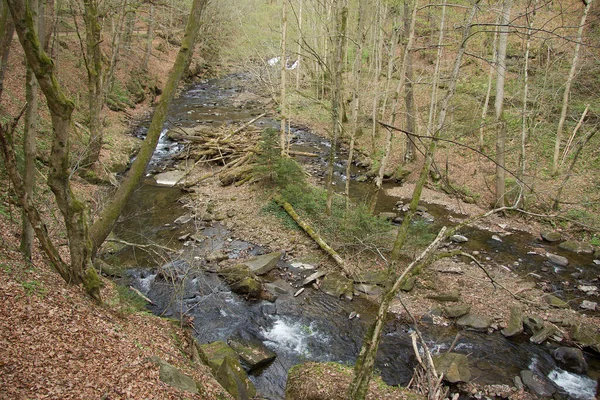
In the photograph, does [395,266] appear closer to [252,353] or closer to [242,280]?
[252,353]

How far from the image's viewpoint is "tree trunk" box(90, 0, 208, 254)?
4789 mm

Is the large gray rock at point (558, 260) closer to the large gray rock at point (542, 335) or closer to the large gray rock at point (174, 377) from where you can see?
the large gray rock at point (542, 335)

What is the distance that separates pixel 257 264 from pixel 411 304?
13.5ft

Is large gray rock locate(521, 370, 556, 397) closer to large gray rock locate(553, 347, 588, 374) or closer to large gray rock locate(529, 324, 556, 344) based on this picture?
large gray rock locate(553, 347, 588, 374)

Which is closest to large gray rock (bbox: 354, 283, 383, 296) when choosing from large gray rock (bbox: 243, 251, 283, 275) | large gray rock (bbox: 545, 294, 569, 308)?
large gray rock (bbox: 243, 251, 283, 275)

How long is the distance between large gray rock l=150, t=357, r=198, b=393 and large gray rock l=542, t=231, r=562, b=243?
12.8 metres

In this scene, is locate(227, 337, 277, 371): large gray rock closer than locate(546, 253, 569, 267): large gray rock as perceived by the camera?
Yes

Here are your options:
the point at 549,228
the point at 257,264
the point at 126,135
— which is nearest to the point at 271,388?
the point at 257,264

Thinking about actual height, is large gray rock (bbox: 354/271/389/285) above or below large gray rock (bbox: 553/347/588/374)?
Answer: above

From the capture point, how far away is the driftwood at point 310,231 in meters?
10.8

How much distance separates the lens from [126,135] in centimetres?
1894

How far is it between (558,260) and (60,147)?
13229 millimetres

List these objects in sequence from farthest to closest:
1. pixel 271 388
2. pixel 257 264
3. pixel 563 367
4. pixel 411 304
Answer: pixel 257 264, pixel 411 304, pixel 563 367, pixel 271 388

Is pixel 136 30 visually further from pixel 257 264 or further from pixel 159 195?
pixel 257 264
